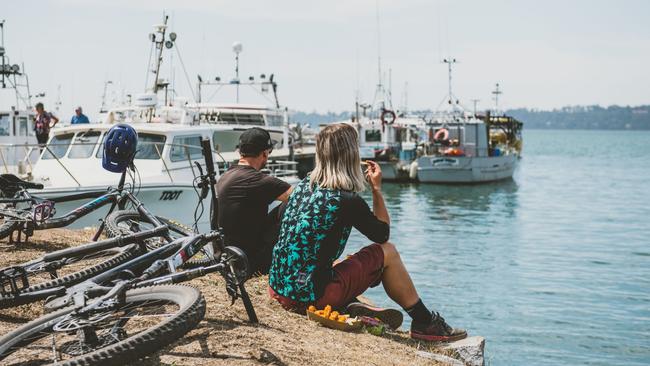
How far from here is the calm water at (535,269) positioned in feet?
37.5

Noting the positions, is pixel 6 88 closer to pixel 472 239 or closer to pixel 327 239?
pixel 472 239

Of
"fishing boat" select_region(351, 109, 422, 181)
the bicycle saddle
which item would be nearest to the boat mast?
the bicycle saddle

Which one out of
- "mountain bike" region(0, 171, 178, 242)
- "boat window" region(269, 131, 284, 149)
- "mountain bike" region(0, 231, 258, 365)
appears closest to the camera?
"mountain bike" region(0, 231, 258, 365)

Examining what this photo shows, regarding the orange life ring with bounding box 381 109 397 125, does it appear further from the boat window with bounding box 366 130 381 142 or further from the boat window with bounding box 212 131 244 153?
the boat window with bounding box 212 131 244 153

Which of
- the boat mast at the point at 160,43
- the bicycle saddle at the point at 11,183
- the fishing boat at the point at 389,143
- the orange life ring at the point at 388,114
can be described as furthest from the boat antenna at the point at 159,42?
the orange life ring at the point at 388,114

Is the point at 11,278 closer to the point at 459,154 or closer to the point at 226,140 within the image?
the point at 226,140

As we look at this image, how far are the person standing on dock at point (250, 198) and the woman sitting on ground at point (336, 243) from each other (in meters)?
1.09

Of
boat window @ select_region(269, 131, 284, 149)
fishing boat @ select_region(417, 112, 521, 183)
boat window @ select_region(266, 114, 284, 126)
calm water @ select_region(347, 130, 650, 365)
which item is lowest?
calm water @ select_region(347, 130, 650, 365)

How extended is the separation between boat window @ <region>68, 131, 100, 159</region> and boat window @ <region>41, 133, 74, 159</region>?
0.20 meters

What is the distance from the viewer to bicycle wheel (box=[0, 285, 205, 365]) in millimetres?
4344

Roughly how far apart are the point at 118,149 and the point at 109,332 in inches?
116

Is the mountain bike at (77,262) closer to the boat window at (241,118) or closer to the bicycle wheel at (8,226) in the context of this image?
the bicycle wheel at (8,226)

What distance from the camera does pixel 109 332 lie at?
4840mm

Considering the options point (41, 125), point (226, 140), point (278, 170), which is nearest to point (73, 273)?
point (278, 170)
